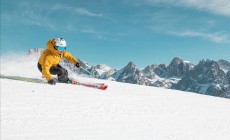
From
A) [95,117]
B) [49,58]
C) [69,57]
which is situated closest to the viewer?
[95,117]

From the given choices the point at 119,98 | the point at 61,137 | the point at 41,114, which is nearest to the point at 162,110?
the point at 119,98

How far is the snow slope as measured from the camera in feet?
26.3

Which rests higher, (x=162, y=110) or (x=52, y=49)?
(x=52, y=49)

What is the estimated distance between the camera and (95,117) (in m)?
9.71

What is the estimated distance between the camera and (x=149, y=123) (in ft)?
32.3

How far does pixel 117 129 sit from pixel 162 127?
152cm

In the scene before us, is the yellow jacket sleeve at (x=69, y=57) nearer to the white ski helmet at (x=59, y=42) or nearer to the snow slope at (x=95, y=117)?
the white ski helmet at (x=59, y=42)

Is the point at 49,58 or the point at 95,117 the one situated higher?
the point at 49,58

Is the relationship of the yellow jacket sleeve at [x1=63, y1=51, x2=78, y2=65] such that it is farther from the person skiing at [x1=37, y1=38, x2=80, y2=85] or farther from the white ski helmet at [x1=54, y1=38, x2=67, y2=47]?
the white ski helmet at [x1=54, y1=38, x2=67, y2=47]

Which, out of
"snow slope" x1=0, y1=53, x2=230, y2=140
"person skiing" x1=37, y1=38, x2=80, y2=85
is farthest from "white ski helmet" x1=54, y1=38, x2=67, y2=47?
"snow slope" x1=0, y1=53, x2=230, y2=140

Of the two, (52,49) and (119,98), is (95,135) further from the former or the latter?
(52,49)

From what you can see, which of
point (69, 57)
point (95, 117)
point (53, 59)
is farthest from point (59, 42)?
point (95, 117)

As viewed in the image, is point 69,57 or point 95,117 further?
point 69,57

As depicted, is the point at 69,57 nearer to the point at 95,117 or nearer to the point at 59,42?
the point at 59,42
